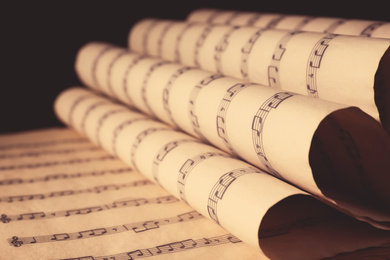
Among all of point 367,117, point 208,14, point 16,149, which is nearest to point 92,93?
point 16,149

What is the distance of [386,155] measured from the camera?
807mm

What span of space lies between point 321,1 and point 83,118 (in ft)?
2.50

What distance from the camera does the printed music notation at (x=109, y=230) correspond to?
0.83 m

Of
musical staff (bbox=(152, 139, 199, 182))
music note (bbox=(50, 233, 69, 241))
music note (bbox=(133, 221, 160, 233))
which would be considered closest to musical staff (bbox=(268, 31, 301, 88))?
musical staff (bbox=(152, 139, 199, 182))

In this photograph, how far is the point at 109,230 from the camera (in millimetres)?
862

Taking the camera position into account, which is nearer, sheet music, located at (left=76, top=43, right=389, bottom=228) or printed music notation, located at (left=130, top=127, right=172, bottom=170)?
sheet music, located at (left=76, top=43, right=389, bottom=228)

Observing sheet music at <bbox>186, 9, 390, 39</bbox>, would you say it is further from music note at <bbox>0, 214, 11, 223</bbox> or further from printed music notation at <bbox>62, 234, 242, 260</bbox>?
music note at <bbox>0, 214, 11, 223</bbox>

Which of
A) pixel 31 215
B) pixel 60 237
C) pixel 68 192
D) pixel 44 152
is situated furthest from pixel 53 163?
pixel 60 237

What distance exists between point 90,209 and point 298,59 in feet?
1.57

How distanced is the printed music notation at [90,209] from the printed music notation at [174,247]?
0.18m

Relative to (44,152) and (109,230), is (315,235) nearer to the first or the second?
(109,230)

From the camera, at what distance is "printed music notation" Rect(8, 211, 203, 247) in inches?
32.5

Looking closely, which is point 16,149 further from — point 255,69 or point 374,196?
point 374,196

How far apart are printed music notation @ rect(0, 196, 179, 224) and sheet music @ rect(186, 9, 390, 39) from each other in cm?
50
